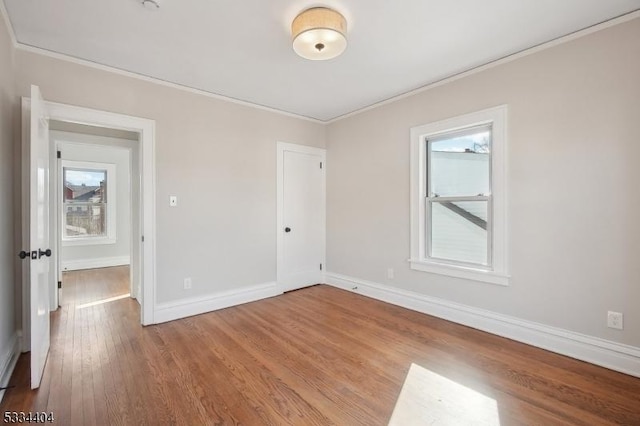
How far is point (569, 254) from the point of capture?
2.41 m

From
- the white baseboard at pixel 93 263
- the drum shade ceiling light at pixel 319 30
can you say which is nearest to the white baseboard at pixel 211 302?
the drum shade ceiling light at pixel 319 30

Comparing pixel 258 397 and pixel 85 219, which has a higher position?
pixel 85 219

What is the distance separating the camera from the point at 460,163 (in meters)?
3.19

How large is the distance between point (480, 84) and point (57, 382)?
430cm

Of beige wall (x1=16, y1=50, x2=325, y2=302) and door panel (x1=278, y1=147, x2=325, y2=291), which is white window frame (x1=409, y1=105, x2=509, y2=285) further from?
beige wall (x1=16, y1=50, x2=325, y2=302)

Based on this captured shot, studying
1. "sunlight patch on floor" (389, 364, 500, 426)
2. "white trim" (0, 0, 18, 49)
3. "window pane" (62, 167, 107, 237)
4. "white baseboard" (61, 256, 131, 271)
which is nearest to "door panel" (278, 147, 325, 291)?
"sunlight patch on floor" (389, 364, 500, 426)

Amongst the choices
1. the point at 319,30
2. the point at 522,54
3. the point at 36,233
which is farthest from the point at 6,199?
the point at 522,54

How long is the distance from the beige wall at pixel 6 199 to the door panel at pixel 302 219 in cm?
265

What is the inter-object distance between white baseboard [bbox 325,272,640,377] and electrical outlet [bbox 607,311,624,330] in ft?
0.42

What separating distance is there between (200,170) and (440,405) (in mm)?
3171

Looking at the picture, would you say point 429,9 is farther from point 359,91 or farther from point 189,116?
point 189,116

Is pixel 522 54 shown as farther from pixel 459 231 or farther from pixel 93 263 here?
pixel 93 263

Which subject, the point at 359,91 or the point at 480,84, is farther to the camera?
the point at 359,91

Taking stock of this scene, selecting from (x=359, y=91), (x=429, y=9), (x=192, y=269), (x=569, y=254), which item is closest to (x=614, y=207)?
(x=569, y=254)
